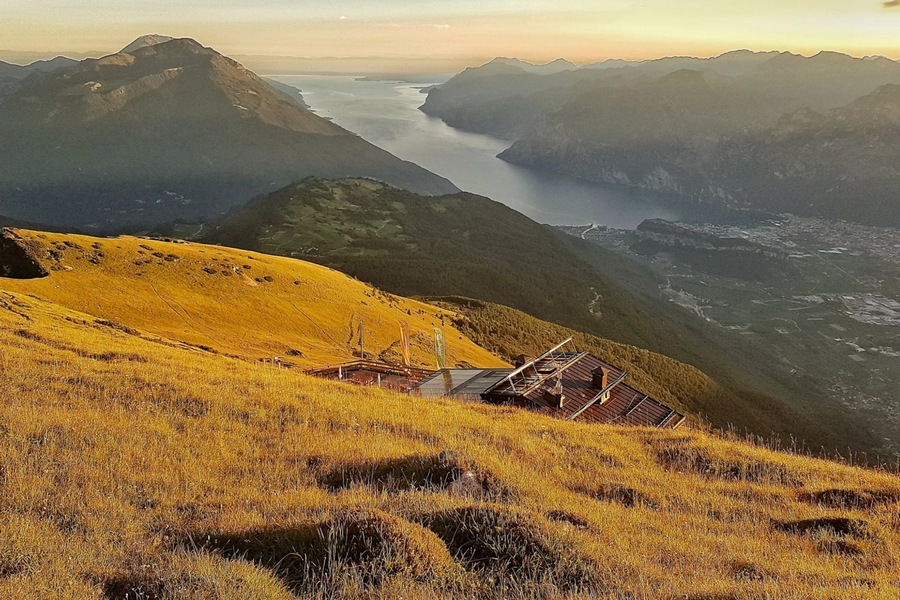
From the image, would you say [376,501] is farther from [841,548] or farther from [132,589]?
[841,548]

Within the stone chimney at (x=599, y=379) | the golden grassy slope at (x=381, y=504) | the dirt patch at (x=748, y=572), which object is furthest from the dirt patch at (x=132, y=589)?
the stone chimney at (x=599, y=379)

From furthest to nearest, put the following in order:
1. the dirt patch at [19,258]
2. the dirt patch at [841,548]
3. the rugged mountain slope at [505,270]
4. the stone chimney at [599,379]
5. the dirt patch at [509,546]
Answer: the rugged mountain slope at [505,270] → the dirt patch at [19,258] → the stone chimney at [599,379] → the dirt patch at [841,548] → the dirt patch at [509,546]

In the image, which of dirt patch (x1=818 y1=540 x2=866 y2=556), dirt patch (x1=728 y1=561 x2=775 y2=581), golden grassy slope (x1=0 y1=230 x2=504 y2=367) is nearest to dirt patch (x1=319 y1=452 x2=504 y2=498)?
dirt patch (x1=728 y1=561 x2=775 y2=581)

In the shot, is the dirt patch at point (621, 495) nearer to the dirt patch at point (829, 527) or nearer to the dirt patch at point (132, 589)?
the dirt patch at point (829, 527)

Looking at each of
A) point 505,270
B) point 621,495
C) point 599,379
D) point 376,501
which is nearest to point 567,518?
point 621,495

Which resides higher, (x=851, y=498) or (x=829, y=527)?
(x=829, y=527)
